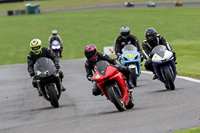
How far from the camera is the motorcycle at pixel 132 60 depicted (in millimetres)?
Answer: 14242

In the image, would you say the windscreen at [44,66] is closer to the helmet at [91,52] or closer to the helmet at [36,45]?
the helmet at [36,45]

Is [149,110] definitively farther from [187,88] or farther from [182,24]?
[182,24]

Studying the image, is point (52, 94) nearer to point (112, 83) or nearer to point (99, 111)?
point (99, 111)

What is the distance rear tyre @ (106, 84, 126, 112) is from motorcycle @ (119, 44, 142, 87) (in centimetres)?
427

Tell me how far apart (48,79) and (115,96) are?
2775mm

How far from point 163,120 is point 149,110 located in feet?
4.88

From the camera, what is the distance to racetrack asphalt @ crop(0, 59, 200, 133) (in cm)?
794

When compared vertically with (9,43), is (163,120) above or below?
above

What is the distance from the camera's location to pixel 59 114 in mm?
10641

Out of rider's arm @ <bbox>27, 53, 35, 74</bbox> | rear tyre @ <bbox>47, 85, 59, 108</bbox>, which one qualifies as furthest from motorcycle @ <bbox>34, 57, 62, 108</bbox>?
rider's arm @ <bbox>27, 53, 35, 74</bbox>

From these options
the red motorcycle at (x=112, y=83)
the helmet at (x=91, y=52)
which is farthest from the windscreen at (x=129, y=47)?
the red motorcycle at (x=112, y=83)

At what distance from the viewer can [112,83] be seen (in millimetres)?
9789

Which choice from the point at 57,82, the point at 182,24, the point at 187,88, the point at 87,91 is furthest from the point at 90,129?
the point at 182,24

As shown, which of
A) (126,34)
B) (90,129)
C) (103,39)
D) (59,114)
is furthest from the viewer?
(103,39)
